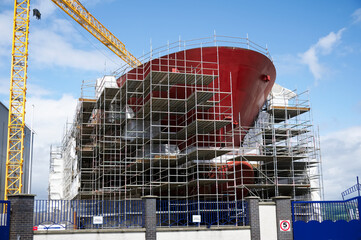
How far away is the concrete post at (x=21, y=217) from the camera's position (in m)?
17.3

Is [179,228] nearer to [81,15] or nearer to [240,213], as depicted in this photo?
[240,213]

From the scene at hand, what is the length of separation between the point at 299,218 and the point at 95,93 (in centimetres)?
2331

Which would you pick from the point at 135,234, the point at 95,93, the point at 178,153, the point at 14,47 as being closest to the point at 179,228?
the point at 135,234

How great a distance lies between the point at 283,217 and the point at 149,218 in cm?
616

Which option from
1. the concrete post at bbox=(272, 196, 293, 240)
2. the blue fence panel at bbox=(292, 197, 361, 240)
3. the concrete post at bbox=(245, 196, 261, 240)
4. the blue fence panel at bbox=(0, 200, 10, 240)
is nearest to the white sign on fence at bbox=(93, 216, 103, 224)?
the blue fence panel at bbox=(0, 200, 10, 240)

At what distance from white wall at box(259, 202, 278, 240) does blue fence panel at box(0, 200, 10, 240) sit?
1078 centimetres

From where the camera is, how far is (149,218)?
1930 cm

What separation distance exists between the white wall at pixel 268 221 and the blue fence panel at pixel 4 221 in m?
10.8

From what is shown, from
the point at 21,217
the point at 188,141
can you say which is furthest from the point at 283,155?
the point at 21,217

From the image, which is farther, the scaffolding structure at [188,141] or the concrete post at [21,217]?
the scaffolding structure at [188,141]

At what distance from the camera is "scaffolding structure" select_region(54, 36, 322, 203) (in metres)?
30.3

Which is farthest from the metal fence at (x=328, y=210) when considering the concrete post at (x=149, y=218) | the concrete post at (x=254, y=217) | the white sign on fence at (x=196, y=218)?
the concrete post at (x=149, y=218)

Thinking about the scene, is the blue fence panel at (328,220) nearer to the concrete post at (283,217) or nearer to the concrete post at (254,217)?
the concrete post at (283,217)

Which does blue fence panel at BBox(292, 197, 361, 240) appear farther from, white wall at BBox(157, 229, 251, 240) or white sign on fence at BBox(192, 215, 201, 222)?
white sign on fence at BBox(192, 215, 201, 222)
